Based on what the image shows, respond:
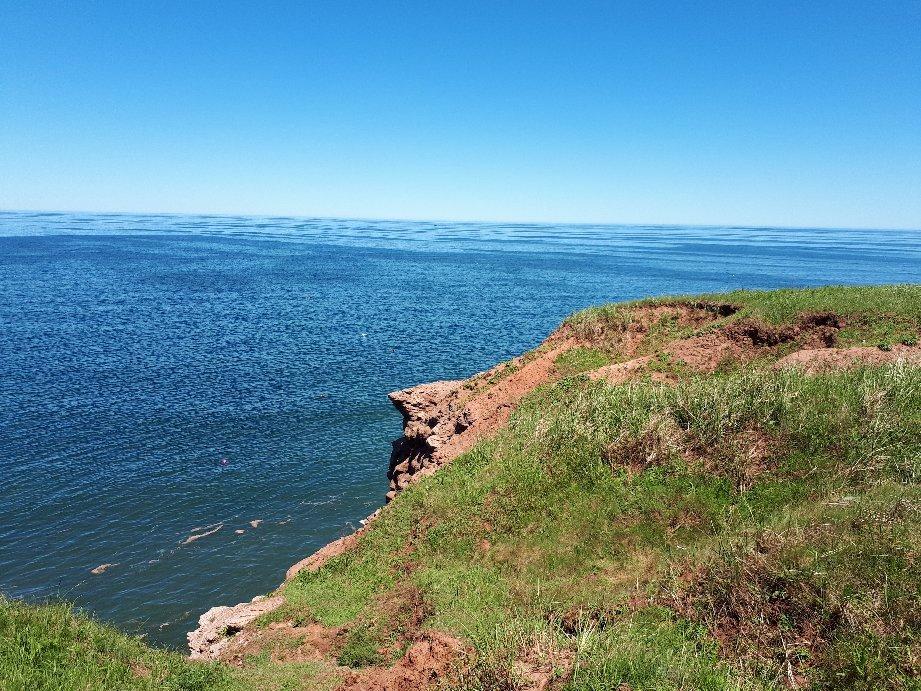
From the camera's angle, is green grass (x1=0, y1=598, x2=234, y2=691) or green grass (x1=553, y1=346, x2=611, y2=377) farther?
green grass (x1=553, y1=346, x2=611, y2=377)

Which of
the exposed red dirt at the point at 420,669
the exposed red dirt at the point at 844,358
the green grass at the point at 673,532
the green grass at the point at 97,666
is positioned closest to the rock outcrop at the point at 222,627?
the green grass at the point at 673,532

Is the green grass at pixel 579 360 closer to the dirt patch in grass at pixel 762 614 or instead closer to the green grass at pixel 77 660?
the dirt patch in grass at pixel 762 614

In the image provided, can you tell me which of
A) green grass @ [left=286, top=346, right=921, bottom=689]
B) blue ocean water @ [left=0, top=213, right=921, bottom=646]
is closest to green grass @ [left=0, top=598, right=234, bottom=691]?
green grass @ [left=286, top=346, right=921, bottom=689]

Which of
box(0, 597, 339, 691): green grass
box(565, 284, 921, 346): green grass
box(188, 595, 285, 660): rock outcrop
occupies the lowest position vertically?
box(188, 595, 285, 660): rock outcrop

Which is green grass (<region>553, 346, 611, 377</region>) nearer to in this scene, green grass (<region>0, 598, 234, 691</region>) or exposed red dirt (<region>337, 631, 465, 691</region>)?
exposed red dirt (<region>337, 631, 465, 691</region>)

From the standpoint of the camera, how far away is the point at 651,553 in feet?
52.8

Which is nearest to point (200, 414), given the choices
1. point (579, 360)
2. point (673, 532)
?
point (579, 360)

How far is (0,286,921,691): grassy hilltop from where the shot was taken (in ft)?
35.3

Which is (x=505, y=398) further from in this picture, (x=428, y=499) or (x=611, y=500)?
(x=611, y=500)

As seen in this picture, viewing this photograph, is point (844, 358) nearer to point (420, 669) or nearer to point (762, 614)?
point (762, 614)

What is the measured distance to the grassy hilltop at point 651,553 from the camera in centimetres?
1077

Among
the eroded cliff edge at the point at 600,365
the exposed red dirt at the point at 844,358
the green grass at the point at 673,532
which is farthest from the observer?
the eroded cliff edge at the point at 600,365

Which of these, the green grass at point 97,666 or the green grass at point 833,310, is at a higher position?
the green grass at point 833,310

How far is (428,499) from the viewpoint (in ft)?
73.0
